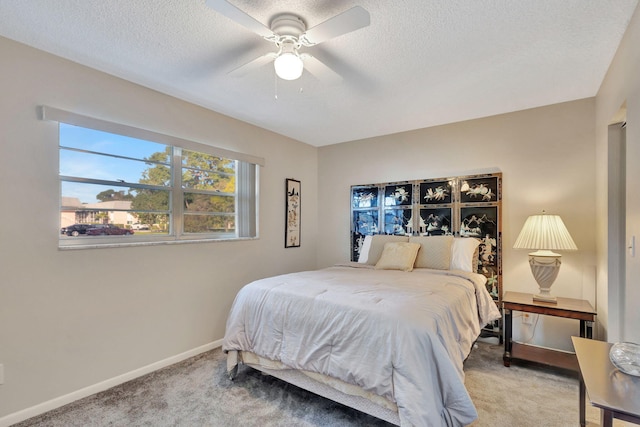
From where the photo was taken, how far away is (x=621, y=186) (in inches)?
91.6

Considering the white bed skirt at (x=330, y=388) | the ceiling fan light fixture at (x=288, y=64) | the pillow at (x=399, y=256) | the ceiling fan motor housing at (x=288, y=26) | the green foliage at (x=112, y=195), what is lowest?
the white bed skirt at (x=330, y=388)

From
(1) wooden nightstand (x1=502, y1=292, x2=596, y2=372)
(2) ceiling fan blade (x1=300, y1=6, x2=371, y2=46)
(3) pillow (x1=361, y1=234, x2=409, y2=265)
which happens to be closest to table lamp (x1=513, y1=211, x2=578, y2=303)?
(1) wooden nightstand (x1=502, y1=292, x2=596, y2=372)

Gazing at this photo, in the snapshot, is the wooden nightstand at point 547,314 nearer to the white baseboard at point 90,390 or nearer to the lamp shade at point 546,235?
the lamp shade at point 546,235

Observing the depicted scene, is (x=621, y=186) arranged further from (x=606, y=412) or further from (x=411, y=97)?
(x=606, y=412)

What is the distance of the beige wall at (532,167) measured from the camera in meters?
2.86

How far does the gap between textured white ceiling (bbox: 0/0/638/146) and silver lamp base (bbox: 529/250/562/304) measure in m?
1.49

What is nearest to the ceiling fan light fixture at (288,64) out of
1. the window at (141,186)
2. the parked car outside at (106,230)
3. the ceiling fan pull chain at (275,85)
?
the ceiling fan pull chain at (275,85)

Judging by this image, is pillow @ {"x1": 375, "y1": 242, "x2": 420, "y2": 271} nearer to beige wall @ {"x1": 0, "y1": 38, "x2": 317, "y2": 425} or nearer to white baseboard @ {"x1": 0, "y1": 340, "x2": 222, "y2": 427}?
beige wall @ {"x1": 0, "y1": 38, "x2": 317, "y2": 425}

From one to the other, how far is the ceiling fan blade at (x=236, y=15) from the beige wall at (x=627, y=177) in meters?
2.00

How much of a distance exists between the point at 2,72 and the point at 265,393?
2.79m

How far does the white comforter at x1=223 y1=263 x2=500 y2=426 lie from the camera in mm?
1576

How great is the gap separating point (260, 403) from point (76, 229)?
1910 millimetres

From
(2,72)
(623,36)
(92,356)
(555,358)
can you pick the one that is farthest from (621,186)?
(2,72)

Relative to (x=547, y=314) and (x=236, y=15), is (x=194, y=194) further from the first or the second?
(x=547, y=314)
